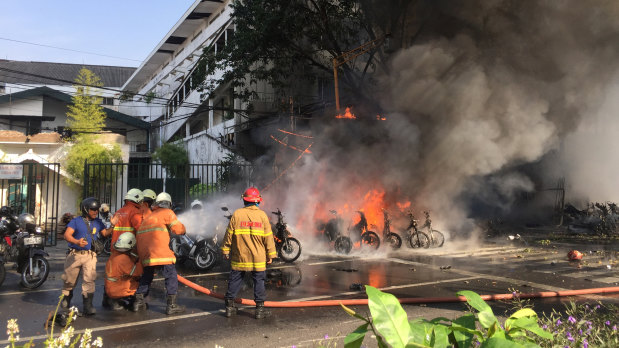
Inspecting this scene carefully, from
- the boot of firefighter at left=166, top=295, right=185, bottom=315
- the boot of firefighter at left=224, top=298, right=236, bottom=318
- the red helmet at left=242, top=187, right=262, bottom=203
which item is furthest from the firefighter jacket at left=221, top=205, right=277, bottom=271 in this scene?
the boot of firefighter at left=166, top=295, right=185, bottom=315

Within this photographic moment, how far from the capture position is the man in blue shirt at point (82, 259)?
235 inches

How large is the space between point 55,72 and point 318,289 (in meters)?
59.1

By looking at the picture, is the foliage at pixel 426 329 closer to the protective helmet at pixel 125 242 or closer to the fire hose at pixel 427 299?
the fire hose at pixel 427 299

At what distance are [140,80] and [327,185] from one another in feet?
152

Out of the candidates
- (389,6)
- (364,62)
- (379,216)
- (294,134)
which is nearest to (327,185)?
(379,216)

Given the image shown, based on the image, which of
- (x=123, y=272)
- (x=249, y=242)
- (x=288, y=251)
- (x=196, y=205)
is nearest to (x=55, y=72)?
(x=196, y=205)

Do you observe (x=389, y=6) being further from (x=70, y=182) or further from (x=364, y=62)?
(x=70, y=182)

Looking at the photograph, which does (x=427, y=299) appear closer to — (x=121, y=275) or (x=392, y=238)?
(x=121, y=275)

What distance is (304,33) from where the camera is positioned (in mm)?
19672

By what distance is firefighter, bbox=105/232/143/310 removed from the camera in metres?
6.28

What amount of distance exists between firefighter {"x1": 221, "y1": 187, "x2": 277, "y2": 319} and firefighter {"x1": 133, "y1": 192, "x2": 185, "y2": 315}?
773 mm

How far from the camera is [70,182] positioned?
18.2 m

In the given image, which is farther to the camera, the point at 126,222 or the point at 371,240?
the point at 371,240

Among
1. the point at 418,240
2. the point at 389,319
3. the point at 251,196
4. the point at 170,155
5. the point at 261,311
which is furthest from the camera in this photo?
the point at 170,155
